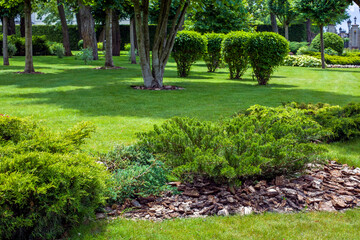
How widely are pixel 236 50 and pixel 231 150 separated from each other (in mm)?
11062

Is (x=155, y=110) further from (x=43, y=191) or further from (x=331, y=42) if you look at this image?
(x=331, y=42)

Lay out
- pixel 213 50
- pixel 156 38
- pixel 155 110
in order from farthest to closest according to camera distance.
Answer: pixel 213 50 → pixel 156 38 → pixel 155 110

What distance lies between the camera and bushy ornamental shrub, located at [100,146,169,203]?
3.42 metres

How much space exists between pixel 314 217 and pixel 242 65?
1258 cm

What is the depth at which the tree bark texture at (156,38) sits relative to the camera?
35.9 ft

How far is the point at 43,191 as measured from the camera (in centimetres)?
242

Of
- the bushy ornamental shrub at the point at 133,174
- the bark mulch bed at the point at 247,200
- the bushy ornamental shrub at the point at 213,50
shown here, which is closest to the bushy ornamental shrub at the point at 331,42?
the bushy ornamental shrub at the point at 213,50

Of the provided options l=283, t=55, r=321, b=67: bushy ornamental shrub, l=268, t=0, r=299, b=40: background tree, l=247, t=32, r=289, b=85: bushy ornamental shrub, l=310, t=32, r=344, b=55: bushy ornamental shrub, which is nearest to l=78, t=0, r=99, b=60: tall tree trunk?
l=283, t=55, r=321, b=67: bushy ornamental shrub

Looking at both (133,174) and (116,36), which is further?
(116,36)

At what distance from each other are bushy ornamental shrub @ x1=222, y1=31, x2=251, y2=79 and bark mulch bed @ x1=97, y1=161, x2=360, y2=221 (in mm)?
9914

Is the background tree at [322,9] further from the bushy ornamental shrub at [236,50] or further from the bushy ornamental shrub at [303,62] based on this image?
the bushy ornamental shrub at [236,50]

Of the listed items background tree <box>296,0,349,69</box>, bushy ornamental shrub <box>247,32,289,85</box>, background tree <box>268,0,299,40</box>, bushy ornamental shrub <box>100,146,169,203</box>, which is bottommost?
bushy ornamental shrub <box>100,146,169,203</box>

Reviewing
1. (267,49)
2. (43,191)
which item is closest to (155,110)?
(43,191)

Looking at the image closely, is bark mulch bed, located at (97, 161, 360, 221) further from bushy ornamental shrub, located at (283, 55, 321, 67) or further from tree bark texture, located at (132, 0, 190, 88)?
bushy ornamental shrub, located at (283, 55, 321, 67)
